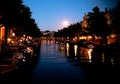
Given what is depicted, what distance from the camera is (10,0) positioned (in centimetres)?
4425

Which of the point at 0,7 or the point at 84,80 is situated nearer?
the point at 84,80

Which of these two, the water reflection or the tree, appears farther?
the tree

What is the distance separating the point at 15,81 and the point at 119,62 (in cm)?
1223

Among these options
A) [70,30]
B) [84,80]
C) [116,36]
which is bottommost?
[84,80]

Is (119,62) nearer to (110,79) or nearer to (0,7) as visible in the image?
(110,79)

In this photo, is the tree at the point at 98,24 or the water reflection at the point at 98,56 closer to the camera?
the water reflection at the point at 98,56

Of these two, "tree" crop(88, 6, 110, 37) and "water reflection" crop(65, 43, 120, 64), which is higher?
"tree" crop(88, 6, 110, 37)

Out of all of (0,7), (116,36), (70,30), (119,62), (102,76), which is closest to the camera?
(102,76)

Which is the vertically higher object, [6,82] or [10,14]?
[10,14]

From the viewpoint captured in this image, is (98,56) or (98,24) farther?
(98,24)

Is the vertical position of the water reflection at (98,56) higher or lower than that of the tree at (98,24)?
lower

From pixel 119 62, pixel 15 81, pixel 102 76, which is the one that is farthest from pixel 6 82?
pixel 119 62

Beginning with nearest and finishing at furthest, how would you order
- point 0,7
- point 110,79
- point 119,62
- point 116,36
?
point 110,79
point 119,62
point 0,7
point 116,36

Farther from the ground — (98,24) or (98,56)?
(98,24)
